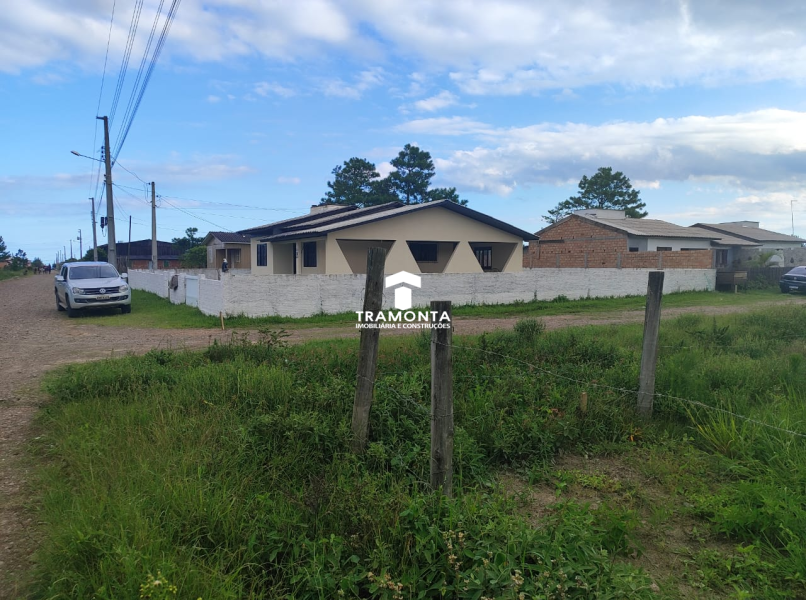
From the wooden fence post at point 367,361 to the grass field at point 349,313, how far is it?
9.05m

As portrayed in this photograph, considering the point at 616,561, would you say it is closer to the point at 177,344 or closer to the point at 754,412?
the point at 754,412

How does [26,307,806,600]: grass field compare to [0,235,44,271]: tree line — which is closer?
[26,307,806,600]: grass field

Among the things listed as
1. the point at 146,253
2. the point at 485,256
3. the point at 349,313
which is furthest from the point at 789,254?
the point at 146,253

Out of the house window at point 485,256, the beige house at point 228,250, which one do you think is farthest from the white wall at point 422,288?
the beige house at point 228,250

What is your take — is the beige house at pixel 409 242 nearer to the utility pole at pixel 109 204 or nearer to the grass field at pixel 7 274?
the utility pole at pixel 109 204

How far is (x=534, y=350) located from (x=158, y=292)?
734 inches

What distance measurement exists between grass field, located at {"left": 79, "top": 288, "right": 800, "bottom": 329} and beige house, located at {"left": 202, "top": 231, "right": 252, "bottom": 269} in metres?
22.1

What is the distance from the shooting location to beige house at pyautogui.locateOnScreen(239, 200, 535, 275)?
1986 centimetres

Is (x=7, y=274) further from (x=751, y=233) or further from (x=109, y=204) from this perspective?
(x=751, y=233)

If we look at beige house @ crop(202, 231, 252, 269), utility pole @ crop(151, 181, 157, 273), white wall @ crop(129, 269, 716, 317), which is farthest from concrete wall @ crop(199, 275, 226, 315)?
beige house @ crop(202, 231, 252, 269)

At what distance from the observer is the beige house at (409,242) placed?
19859 millimetres

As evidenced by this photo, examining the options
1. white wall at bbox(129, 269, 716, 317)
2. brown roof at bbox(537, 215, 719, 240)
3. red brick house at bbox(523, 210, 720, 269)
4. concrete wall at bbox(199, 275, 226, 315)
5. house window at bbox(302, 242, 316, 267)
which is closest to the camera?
concrete wall at bbox(199, 275, 226, 315)

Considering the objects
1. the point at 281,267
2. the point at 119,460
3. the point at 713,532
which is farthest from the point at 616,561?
the point at 281,267

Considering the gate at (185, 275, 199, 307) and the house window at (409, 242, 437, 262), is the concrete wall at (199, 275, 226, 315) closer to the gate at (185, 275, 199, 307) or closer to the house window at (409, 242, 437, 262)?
the gate at (185, 275, 199, 307)
